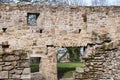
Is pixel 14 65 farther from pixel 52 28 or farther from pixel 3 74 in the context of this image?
pixel 52 28

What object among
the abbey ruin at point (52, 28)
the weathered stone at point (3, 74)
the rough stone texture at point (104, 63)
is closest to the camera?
the weathered stone at point (3, 74)

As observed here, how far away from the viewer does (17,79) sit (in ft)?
25.8

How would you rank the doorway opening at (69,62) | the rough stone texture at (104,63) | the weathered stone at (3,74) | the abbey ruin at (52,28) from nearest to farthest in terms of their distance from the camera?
the weathered stone at (3,74), the rough stone texture at (104,63), the abbey ruin at (52,28), the doorway opening at (69,62)

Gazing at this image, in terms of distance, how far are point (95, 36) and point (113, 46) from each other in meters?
10.9

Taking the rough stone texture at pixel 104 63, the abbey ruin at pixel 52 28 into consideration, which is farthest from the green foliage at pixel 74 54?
the rough stone texture at pixel 104 63

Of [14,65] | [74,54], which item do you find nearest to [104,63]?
[14,65]

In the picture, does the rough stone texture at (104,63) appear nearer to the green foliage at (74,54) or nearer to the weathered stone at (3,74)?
the weathered stone at (3,74)

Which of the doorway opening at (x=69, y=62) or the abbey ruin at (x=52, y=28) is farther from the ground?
the abbey ruin at (x=52, y=28)

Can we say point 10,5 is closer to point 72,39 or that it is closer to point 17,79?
point 72,39

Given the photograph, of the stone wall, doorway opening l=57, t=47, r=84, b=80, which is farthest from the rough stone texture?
doorway opening l=57, t=47, r=84, b=80

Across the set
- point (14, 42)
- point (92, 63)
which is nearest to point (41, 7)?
point (14, 42)

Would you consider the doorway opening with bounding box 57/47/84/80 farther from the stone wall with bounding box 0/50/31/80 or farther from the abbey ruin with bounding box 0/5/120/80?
the stone wall with bounding box 0/50/31/80

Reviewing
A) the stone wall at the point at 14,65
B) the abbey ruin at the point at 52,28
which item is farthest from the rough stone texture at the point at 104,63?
the abbey ruin at the point at 52,28

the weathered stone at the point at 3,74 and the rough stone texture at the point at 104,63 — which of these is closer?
the weathered stone at the point at 3,74
